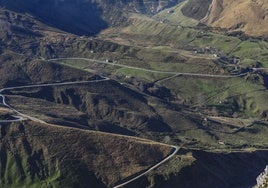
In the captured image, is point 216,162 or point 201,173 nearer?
point 201,173

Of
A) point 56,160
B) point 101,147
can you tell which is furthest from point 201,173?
point 56,160

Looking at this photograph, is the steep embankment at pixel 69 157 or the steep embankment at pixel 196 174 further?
the steep embankment at pixel 69 157

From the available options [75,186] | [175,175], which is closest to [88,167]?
[75,186]

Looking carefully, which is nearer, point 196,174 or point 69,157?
point 196,174

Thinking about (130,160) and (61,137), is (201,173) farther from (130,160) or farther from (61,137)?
(61,137)

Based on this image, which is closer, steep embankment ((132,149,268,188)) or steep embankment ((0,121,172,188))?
steep embankment ((132,149,268,188))

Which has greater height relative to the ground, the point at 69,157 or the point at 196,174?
the point at 196,174
